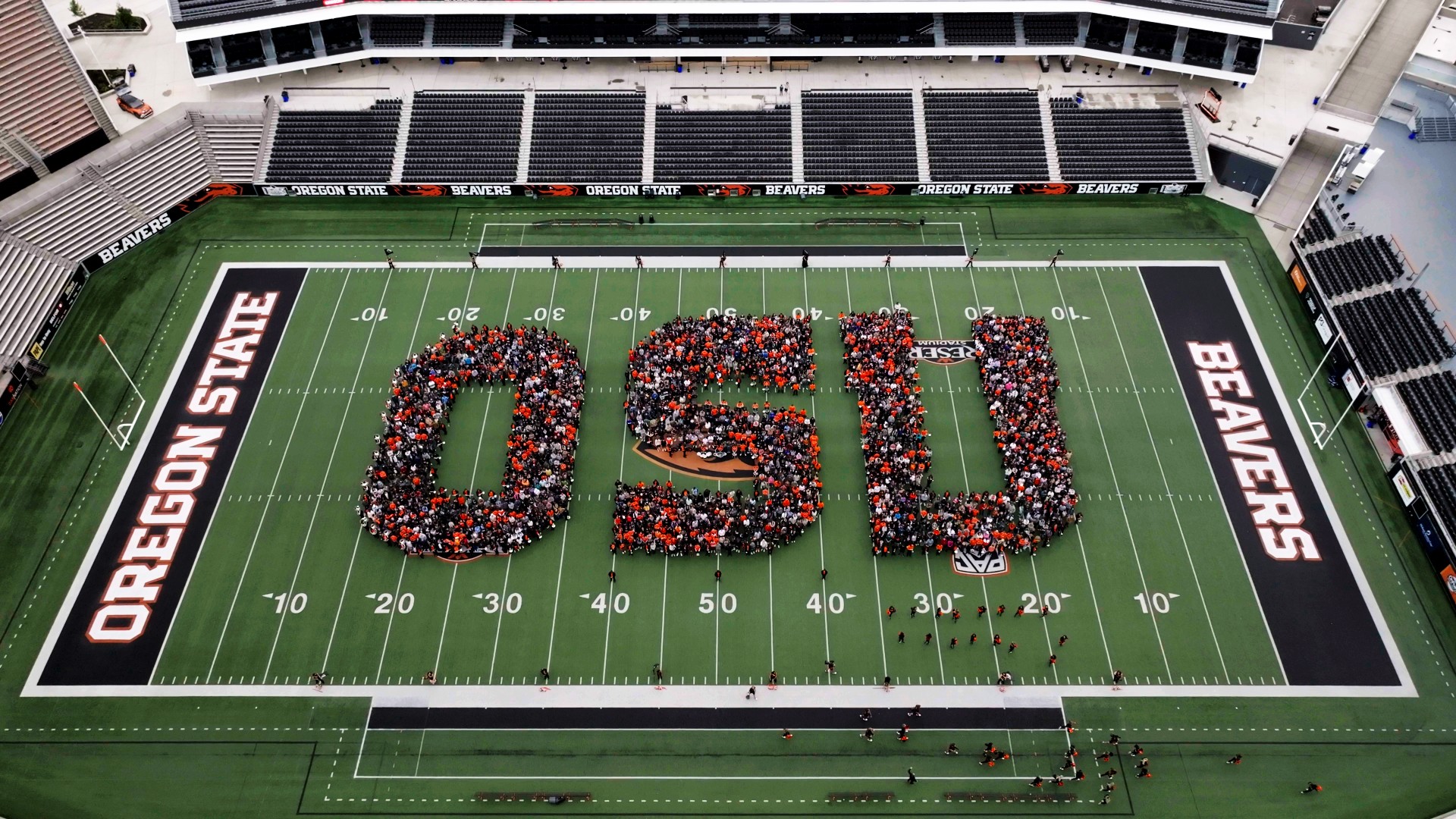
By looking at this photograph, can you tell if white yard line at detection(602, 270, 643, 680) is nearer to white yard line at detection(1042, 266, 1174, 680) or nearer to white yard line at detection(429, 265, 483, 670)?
white yard line at detection(429, 265, 483, 670)

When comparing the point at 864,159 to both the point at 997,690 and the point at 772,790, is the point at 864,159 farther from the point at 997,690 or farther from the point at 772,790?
the point at 772,790

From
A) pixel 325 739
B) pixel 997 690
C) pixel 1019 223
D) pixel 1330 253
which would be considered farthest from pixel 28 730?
pixel 1330 253

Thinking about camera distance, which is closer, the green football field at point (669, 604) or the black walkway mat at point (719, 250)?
the green football field at point (669, 604)

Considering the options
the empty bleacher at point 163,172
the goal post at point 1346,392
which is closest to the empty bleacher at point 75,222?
the empty bleacher at point 163,172

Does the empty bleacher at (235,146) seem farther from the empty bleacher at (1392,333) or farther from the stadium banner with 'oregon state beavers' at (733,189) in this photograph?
the empty bleacher at (1392,333)

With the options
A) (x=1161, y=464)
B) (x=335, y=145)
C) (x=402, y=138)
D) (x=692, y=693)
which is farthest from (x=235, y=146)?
(x=1161, y=464)

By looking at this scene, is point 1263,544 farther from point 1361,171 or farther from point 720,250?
point 720,250
